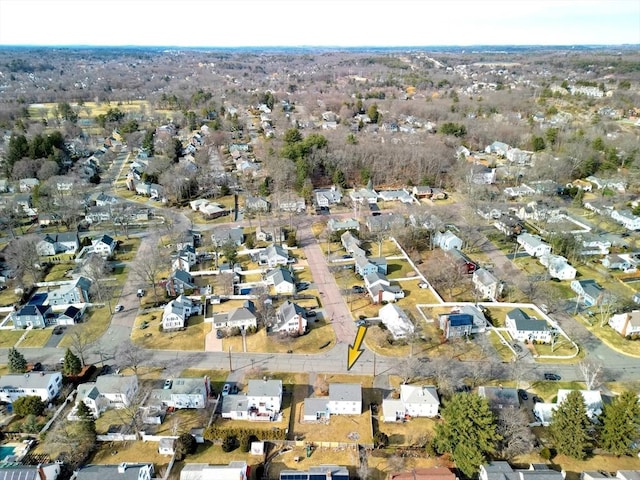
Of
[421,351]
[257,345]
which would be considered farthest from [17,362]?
[421,351]

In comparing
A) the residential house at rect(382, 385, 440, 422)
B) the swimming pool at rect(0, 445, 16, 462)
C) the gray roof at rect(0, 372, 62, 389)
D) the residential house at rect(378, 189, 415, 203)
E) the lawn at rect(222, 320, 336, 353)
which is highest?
the residential house at rect(378, 189, 415, 203)

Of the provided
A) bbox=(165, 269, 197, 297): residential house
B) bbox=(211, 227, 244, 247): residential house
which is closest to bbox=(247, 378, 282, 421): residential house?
bbox=(165, 269, 197, 297): residential house

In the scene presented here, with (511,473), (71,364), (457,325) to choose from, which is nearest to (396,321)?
(457,325)

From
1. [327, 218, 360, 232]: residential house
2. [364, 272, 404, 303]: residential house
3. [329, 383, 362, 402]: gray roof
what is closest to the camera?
[329, 383, 362, 402]: gray roof

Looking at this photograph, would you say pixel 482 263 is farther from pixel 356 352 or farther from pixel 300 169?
pixel 300 169

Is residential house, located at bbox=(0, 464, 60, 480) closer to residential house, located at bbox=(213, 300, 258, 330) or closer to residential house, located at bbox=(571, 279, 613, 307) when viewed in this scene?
residential house, located at bbox=(213, 300, 258, 330)

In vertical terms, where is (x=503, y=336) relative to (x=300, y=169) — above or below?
below

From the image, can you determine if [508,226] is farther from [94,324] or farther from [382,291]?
[94,324]
